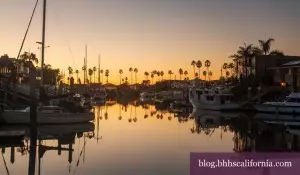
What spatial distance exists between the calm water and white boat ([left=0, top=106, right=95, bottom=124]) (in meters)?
1.31

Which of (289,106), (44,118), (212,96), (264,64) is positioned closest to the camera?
(44,118)

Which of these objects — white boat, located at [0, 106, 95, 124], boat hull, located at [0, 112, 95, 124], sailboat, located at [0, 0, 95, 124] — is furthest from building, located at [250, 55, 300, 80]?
boat hull, located at [0, 112, 95, 124]

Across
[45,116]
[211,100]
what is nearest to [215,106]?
[211,100]

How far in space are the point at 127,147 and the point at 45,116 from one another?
54.1ft

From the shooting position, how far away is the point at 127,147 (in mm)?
33594

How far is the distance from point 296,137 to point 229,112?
3810 cm

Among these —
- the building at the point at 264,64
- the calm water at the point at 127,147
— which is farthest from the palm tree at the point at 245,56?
the calm water at the point at 127,147

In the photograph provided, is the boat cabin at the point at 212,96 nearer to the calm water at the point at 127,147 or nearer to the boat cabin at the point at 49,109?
the calm water at the point at 127,147

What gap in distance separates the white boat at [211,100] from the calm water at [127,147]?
30.1 meters

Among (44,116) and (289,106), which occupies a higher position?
(289,106)

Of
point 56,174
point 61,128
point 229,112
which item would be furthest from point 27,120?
point 229,112

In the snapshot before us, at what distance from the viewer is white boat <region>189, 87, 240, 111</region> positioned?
265 ft

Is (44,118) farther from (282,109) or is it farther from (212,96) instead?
(212,96)

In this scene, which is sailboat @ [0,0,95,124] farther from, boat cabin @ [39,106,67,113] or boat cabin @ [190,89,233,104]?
boat cabin @ [190,89,233,104]
